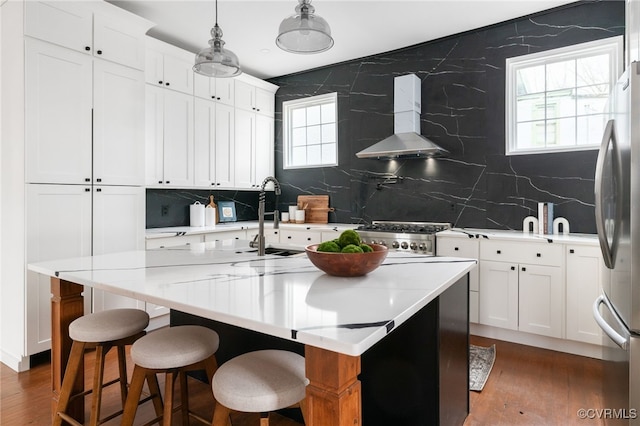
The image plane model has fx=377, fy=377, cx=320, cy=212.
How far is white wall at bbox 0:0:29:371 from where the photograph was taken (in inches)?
105

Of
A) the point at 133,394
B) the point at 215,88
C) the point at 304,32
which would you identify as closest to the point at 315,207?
the point at 215,88

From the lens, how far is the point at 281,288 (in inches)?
54.8

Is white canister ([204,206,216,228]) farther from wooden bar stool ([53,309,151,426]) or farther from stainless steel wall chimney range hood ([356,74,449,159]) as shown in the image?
wooden bar stool ([53,309,151,426])

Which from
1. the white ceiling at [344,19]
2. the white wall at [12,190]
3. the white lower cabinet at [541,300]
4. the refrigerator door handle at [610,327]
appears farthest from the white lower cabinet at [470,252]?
the white wall at [12,190]

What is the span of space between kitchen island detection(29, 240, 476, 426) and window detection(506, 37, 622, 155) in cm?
229

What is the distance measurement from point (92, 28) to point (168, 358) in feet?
9.31

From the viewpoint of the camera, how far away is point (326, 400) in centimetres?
98

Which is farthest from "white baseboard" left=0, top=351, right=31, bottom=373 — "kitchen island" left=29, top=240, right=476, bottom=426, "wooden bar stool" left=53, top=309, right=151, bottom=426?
"wooden bar stool" left=53, top=309, right=151, bottom=426

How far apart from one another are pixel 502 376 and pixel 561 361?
2.02ft

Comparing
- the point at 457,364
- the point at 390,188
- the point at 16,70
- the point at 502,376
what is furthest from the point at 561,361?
the point at 16,70

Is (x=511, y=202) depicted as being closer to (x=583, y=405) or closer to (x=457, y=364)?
(x=583, y=405)

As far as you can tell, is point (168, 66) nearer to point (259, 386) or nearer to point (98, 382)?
point (98, 382)

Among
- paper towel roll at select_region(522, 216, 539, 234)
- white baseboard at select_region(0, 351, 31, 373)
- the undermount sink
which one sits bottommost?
white baseboard at select_region(0, 351, 31, 373)

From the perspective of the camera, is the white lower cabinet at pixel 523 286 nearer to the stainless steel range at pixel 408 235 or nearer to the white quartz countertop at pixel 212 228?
the stainless steel range at pixel 408 235
